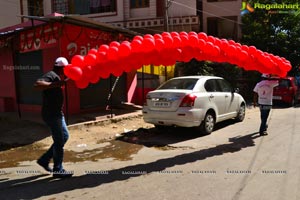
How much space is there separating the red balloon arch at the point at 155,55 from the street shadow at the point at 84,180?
1654 mm

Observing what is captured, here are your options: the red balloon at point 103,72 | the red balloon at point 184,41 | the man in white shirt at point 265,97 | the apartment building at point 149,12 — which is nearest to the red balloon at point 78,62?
the red balloon at point 103,72

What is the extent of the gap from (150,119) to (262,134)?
3000 mm

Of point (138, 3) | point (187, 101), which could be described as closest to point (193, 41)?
point (187, 101)

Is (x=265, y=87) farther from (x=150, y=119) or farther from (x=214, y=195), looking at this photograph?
(x=214, y=195)

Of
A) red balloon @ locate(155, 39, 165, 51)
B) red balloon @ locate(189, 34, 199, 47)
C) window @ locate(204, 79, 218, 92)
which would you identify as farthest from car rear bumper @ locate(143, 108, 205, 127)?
red balloon @ locate(155, 39, 165, 51)

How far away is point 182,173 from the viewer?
571 centimetres

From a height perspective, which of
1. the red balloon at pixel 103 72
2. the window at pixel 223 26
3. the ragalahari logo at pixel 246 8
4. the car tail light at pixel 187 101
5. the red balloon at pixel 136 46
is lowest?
the car tail light at pixel 187 101

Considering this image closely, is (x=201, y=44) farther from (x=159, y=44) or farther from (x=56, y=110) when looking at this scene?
(x=56, y=110)

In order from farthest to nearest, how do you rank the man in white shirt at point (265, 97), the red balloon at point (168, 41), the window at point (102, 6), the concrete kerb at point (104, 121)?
the window at point (102, 6) → the concrete kerb at point (104, 121) → the man in white shirt at point (265, 97) → the red balloon at point (168, 41)

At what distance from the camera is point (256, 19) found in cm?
2253

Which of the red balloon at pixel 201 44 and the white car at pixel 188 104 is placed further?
the white car at pixel 188 104

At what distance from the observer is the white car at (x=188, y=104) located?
8.41 m

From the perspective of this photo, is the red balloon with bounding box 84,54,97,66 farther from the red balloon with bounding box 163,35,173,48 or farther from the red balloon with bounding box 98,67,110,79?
the red balloon with bounding box 163,35,173,48

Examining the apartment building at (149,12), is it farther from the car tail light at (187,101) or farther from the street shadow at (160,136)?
the car tail light at (187,101)
